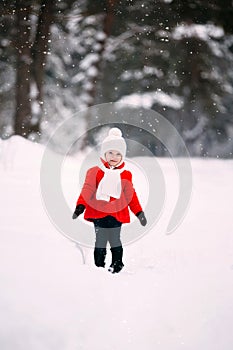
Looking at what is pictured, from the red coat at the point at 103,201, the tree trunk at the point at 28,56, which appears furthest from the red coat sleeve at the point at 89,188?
the tree trunk at the point at 28,56

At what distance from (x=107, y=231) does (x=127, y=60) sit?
754 centimetres

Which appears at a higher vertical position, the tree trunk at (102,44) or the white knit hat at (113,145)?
the tree trunk at (102,44)

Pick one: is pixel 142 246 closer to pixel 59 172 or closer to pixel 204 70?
pixel 59 172

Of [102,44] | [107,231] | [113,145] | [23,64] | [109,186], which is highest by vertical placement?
[102,44]

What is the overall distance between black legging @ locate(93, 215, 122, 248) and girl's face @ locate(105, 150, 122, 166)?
0.47 m

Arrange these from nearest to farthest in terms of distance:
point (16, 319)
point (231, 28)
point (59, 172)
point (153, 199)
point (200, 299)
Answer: point (16, 319), point (200, 299), point (153, 199), point (59, 172), point (231, 28)

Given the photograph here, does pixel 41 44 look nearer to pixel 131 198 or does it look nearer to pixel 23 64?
pixel 23 64

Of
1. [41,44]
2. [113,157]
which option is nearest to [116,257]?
[113,157]

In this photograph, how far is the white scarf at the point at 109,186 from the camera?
3828mm

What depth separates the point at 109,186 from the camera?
151 inches

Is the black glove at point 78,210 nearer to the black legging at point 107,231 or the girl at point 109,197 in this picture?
the girl at point 109,197

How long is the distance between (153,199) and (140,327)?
1.77m

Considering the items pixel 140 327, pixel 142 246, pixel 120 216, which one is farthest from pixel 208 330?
pixel 120 216

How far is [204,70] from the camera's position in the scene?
10320 mm
